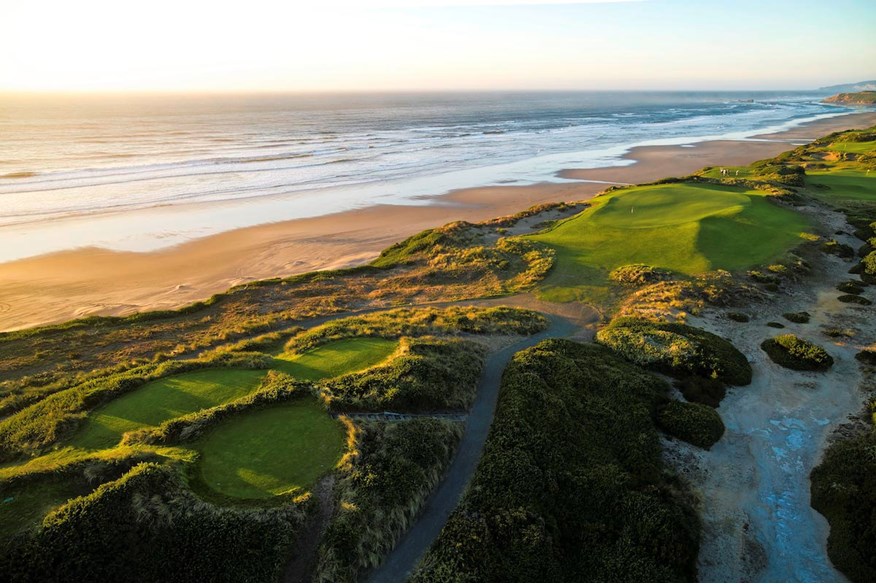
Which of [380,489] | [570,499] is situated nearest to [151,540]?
[380,489]

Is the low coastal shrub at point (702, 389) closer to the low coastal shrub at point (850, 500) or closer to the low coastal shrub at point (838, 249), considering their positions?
the low coastal shrub at point (850, 500)

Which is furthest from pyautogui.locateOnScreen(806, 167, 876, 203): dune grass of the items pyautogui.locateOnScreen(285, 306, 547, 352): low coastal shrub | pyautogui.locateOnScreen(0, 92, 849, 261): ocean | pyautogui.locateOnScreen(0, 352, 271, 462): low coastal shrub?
pyautogui.locateOnScreen(0, 352, 271, 462): low coastal shrub

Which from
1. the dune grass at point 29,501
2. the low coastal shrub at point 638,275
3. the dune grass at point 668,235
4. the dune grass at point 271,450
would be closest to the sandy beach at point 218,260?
the dune grass at point 668,235

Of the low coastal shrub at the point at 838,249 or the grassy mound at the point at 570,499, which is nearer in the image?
the grassy mound at the point at 570,499

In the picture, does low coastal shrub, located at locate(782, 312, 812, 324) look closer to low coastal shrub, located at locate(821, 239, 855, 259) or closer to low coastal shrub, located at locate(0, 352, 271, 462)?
low coastal shrub, located at locate(821, 239, 855, 259)

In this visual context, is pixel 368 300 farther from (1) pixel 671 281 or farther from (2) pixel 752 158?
(2) pixel 752 158

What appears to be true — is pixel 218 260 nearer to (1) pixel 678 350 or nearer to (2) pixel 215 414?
(2) pixel 215 414
